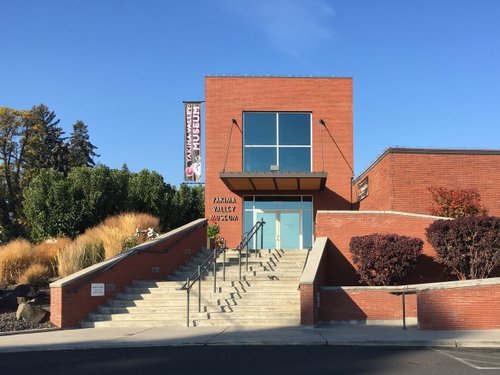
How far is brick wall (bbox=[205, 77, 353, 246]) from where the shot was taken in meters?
27.9

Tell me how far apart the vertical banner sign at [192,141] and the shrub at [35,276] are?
40.4ft

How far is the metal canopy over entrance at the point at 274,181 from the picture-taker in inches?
966

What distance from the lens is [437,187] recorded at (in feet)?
69.7

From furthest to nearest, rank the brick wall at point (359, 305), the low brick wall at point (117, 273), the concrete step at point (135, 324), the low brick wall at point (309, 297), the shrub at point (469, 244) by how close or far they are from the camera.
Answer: the shrub at point (469, 244), the brick wall at point (359, 305), the concrete step at point (135, 324), the low brick wall at point (117, 273), the low brick wall at point (309, 297)

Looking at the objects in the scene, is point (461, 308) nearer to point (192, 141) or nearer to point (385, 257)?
point (385, 257)

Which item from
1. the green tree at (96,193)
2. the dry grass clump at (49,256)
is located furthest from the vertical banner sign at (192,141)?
the dry grass clump at (49,256)

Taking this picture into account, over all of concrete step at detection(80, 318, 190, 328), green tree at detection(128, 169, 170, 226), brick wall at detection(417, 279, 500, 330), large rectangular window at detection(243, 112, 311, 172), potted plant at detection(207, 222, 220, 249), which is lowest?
concrete step at detection(80, 318, 190, 328)

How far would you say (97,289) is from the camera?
48.9ft

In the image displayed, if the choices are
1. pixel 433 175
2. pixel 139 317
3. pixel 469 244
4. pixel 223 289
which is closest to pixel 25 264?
pixel 139 317

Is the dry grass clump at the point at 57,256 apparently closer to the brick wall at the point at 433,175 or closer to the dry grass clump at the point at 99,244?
the dry grass clump at the point at 99,244

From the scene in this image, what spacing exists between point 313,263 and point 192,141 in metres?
15.5

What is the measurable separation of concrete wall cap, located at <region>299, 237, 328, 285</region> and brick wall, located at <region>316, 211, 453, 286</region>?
0.68 meters

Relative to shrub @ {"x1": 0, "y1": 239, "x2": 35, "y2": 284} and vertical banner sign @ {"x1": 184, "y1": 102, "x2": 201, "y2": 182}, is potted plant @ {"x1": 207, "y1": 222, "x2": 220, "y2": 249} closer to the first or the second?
vertical banner sign @ {"x1": 184, "y1": 102, "x2": 201, "y2": 182}

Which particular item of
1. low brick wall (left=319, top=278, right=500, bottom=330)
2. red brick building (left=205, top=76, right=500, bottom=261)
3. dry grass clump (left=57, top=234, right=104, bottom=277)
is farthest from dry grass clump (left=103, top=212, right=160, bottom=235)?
low brick wall (left=319, top=278, right=500, bottom=330)
